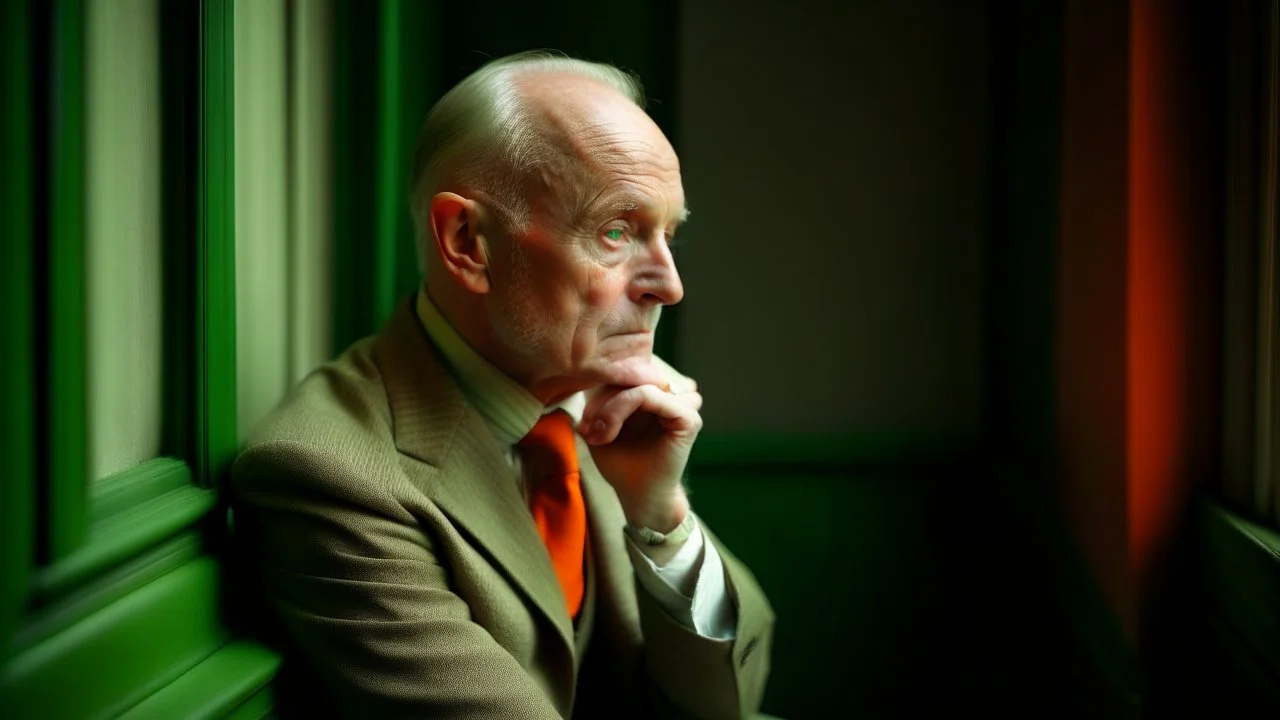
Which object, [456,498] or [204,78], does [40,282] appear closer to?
[204,78]

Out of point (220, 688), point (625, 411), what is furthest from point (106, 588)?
point (625, 411)

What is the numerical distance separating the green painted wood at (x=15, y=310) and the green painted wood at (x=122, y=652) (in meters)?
0.04

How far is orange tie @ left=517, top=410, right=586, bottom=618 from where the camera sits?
1457 mm

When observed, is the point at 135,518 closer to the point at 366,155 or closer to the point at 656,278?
the point at 656,278

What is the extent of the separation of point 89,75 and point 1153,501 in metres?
1.55

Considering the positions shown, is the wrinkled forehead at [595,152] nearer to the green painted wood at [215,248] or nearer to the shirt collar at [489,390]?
the shirt collar at [489,390]

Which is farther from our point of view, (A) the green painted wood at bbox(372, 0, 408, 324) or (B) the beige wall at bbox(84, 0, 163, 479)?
(A) the green painted wood at bbox(372, 0, 408, 324)

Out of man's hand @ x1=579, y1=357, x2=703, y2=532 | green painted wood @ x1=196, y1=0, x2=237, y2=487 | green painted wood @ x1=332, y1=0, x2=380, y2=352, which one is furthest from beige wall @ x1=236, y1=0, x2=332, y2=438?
man's hand @ x1=579, y1=357, x2=703, y2=532

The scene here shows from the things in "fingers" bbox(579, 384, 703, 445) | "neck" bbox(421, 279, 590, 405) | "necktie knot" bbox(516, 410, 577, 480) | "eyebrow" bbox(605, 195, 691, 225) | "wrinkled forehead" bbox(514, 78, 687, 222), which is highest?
"wrinkled forehead" bbox(514, 78, 687, 222)

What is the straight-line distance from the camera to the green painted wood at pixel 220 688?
1.00 metres

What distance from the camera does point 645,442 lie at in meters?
1.49

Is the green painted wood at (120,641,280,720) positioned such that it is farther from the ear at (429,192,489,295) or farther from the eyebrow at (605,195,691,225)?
the eyebrow at (605,195,691,225)

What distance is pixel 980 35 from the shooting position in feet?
7.36

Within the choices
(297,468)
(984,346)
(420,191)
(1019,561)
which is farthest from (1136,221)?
(297,468)
